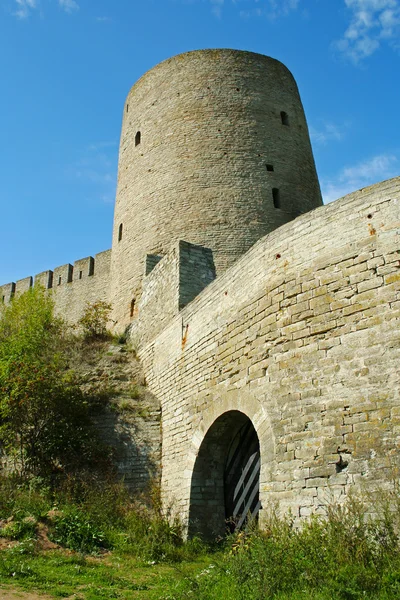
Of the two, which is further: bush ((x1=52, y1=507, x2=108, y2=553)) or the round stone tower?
the round stone tower

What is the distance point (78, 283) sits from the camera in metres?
21.1

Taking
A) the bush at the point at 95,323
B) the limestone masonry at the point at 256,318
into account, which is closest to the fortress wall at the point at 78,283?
the bush at the point at 95,323

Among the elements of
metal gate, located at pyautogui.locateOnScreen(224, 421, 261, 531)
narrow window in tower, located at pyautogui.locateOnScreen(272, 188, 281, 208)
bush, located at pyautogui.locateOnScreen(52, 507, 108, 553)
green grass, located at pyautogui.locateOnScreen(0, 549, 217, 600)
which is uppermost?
narrow window in tower, located at pyautogui.locateOnScreen(272, 188, 281, 208)

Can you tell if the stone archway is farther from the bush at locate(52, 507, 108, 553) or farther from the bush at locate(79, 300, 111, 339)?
the bush at locate(79, 300, 111, 339)

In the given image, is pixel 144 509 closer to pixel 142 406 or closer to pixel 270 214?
pixel 142 406

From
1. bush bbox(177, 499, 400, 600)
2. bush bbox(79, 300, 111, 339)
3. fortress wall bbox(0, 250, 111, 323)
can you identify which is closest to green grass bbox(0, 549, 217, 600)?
bush bbox(177, 499, 400, 600)

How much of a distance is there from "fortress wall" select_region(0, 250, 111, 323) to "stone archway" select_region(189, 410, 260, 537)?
1225 centimetres

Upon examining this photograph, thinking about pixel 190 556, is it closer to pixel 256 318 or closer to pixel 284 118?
pixel 256 318

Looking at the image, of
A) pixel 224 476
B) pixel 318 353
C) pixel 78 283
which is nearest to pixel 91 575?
pixel 224 476

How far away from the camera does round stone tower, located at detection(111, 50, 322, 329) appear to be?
13.6m

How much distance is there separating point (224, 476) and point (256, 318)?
256cm

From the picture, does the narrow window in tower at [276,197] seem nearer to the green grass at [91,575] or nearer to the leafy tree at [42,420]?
the leafy tree at [42,420]

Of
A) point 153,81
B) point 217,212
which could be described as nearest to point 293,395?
point 217,212

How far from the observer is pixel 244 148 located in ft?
46.6
